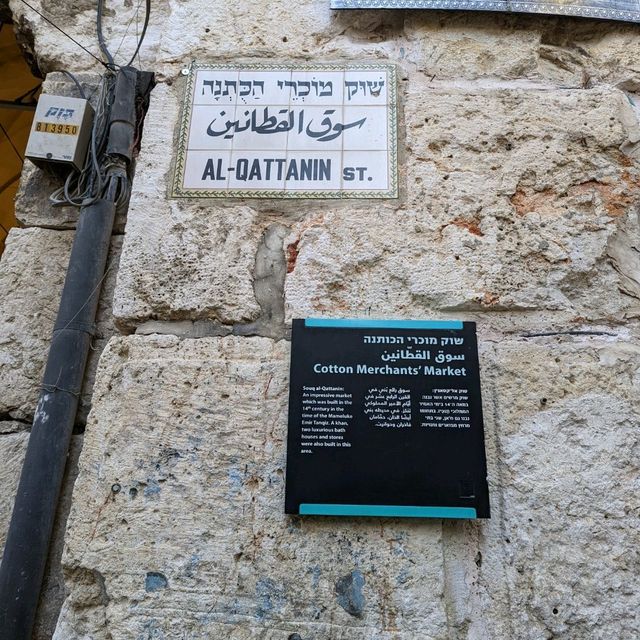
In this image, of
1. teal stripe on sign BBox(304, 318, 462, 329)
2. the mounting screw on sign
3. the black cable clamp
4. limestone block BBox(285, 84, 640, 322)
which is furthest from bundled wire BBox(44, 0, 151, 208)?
teal stripe on sign BBox(304, 318, 462, 329)

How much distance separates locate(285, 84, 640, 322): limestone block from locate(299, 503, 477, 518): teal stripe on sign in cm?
50

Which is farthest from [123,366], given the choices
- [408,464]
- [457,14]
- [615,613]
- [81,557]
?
[457,14]

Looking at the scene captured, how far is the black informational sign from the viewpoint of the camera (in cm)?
128

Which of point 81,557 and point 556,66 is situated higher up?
point 556,66

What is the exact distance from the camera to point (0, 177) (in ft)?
11.8

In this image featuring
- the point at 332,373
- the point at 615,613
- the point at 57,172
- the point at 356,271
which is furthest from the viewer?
the point at 57,172

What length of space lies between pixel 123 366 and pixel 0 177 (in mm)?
2889

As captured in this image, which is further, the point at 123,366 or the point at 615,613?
the point at 123,366

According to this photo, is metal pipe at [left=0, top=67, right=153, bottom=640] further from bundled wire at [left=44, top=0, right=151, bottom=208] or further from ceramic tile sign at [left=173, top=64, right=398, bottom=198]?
ceramic tile sign at [left=173, top=64, right=398, bottom=198]

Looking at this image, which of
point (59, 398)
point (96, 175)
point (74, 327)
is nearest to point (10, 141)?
point (96, 175)

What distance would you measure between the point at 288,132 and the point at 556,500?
1.27 m

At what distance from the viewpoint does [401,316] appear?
4.79 ft

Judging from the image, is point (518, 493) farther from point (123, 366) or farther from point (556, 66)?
point (556, 66)

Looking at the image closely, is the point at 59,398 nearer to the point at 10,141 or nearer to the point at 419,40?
the point at 419,40
